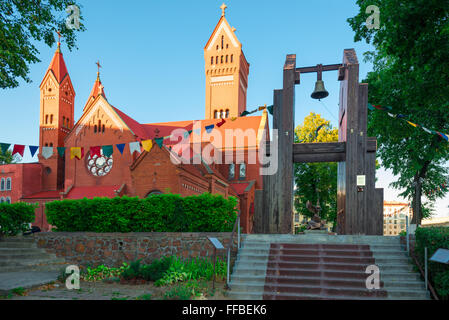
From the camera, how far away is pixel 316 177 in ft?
106

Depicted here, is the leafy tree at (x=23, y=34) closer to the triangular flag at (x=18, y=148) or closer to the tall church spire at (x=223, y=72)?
the triangular flag at (x=18, y=148)

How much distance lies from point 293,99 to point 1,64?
404 inches

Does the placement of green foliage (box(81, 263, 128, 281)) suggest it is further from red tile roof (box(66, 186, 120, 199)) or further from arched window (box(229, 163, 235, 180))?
arched window (box(229, 163, 235, 180))

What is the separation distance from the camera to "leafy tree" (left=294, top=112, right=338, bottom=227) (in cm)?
3222

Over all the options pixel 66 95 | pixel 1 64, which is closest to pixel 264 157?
pixel 1 64

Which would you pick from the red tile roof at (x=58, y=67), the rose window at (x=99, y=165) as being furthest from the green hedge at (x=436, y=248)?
the red tile roof at (x=58, y=67)

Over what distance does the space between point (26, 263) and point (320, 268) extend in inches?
392

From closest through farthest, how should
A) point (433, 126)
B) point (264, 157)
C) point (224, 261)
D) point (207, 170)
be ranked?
point (224, 261) → point (264, 157) → point (433, 126) → point (207, 170)

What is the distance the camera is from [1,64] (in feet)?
41.0

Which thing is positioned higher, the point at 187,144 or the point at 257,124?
the point at 257,124

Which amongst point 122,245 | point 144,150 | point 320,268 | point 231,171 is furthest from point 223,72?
point 320,268

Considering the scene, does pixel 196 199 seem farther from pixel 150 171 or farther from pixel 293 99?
pixel 150 171

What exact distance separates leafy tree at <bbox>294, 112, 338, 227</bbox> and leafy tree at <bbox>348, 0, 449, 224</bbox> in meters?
9.07

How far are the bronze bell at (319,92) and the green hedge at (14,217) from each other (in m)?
13.0
